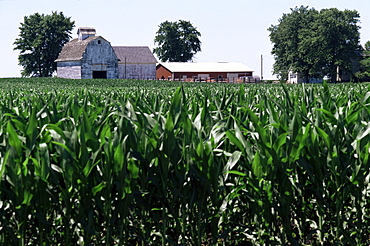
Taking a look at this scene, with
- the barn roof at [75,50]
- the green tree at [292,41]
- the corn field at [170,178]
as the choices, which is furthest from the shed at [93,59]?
the corn field at [170,178]

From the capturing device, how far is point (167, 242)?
3205mm

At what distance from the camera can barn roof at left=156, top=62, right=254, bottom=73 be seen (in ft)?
296

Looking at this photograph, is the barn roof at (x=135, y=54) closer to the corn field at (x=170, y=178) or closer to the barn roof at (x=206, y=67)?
the barn roof at (x=206, y=67)

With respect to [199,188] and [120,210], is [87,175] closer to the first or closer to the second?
[120,210]

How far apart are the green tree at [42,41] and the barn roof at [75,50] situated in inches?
381

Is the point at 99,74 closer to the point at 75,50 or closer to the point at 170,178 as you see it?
the point at 75,50

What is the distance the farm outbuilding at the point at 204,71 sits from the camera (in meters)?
89.5

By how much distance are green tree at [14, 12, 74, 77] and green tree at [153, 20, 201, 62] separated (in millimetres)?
21884

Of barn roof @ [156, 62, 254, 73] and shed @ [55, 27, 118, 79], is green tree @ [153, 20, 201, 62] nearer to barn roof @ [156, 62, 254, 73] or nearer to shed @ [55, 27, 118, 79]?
barn roof @ [156, 62, 254, 73]

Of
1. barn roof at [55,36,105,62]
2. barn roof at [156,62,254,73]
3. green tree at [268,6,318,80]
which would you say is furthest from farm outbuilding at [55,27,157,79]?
green tree at [268,6,318,80]

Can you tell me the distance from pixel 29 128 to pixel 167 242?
3.64 feet

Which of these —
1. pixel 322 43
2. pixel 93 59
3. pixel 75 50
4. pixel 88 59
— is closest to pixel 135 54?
pixel 75 50

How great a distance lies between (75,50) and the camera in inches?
2955

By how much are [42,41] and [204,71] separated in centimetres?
2865
